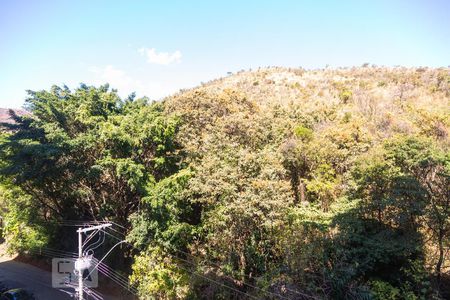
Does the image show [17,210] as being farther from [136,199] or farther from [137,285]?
[137,285]

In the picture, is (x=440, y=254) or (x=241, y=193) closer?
(x=440, y=254)

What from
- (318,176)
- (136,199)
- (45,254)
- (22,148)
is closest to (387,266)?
(318,176)

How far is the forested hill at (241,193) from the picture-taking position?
467 inches

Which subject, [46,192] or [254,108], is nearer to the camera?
[46,192]

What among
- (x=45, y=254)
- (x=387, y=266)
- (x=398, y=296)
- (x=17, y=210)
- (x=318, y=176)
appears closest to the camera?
(x=398, y=296)

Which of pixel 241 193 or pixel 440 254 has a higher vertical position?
pixel 241 193

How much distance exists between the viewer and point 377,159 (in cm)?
1266

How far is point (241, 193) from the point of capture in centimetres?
1344

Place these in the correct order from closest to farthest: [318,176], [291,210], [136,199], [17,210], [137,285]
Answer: [291,210] → [318,176] → [137,285] → [136,199] → [17,210]

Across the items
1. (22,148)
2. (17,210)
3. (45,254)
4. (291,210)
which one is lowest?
(45,254)

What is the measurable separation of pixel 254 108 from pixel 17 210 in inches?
761

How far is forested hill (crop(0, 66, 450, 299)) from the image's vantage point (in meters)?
11.9

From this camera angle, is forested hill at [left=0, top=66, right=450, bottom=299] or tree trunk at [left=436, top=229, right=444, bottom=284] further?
forested hill at [left=0, top=66, right=450, bottom=299]

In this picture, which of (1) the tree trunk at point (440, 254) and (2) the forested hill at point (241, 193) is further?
(2) the forested hill at point (241, 193)
